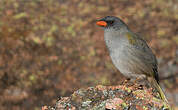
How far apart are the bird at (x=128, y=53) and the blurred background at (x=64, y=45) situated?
190 centimetres

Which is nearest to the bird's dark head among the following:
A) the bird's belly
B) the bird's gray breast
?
the bird's gray breast

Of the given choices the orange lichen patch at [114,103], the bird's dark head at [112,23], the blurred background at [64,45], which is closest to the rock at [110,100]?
the orange lichen patch at [114,103]

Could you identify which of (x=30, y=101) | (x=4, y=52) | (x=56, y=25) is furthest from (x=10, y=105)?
(x=56, y=25)

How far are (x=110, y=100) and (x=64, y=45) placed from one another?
20.2ft

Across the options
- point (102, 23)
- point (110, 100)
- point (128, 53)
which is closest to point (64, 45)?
point (102, 23)

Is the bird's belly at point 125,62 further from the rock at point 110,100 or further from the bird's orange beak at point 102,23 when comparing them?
the rock at point 110,100

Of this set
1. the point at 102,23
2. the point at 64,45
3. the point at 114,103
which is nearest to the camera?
the point at 114,103

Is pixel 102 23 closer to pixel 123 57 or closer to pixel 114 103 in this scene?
pixel 123 57

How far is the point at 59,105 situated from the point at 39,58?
17.5 feet

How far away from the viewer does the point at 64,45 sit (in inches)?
374

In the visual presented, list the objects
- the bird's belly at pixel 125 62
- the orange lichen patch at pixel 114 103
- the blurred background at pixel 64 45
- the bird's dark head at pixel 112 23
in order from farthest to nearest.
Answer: the blurred background at pixel 64 45
the bird's dark head at pixel 112 23
the bird's belly at pixel 125 62
the orange lichen patch at pixel 114 103

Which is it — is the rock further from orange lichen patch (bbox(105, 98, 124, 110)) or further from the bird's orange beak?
the bird's orange beak

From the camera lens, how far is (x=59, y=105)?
3652 millimetres

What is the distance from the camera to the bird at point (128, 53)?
5168mm
